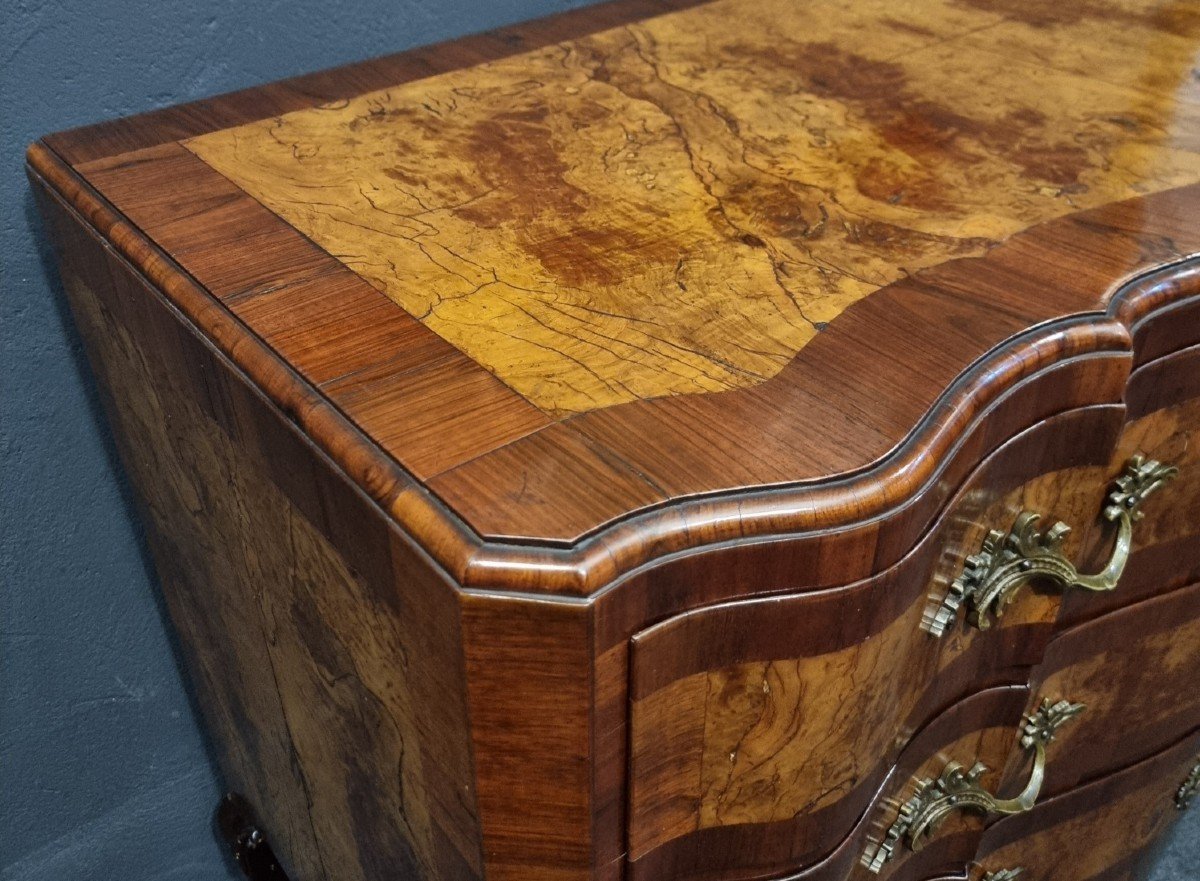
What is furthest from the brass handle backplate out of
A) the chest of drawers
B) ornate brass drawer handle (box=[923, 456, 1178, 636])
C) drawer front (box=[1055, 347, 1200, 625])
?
ornate brass drawer handle (box=[923, 456, 1178, 636])

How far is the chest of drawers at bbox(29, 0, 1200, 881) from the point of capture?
508 millimetres

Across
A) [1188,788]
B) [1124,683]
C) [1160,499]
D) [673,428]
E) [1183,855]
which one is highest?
[673,428]

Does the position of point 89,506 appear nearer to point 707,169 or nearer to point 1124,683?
point 707,169

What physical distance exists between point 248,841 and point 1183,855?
44.5 inches

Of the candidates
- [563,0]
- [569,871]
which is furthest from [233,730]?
[563,0]

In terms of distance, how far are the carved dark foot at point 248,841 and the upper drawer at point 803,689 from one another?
1.84 ft

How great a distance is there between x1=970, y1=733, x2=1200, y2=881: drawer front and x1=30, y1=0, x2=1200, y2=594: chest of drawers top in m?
0.45

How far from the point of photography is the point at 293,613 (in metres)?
0.68

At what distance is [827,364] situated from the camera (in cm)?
57

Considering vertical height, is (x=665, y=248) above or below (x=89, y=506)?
above

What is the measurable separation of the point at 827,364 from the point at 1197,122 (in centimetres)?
44

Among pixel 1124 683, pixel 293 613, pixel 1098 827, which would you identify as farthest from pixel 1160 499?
pixel 293 613

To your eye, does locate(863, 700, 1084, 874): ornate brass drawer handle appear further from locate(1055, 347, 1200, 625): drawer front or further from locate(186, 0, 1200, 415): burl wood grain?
locate(186, 0, 1200, 415): burl wood grain

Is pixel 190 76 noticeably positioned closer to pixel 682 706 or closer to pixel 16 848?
pixel 682 706
